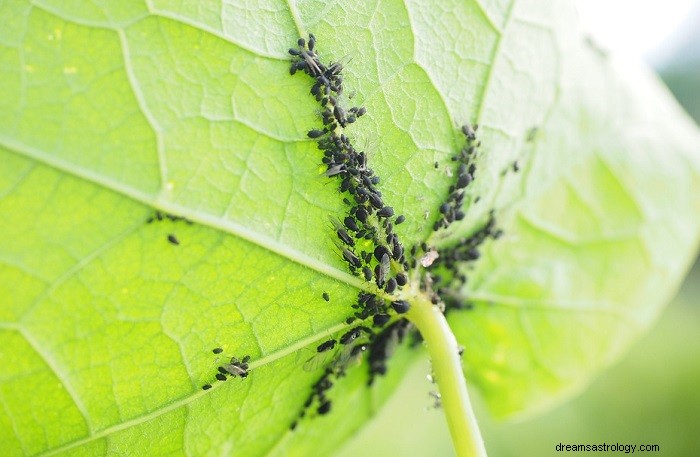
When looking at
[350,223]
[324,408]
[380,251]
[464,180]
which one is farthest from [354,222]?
[324,408]

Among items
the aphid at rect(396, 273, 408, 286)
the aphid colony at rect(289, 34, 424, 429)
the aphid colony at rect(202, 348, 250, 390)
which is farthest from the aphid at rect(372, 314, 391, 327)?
the aphid colony at rect(202, 348, 250, 390)

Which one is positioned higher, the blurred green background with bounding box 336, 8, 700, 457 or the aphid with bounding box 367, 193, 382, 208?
the blurred green background with bounding box 336, 8, 700, 457

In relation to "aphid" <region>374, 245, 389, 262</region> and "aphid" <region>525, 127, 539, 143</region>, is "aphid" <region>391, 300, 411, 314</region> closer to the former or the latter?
"aphid" <region>374, 245, 389, 262</region>

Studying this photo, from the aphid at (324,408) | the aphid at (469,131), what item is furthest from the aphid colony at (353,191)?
the aphid at (324,408)

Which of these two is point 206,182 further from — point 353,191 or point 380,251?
point 380,251

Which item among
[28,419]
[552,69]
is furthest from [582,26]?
[28,419]

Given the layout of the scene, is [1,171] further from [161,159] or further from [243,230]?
[243,230]
